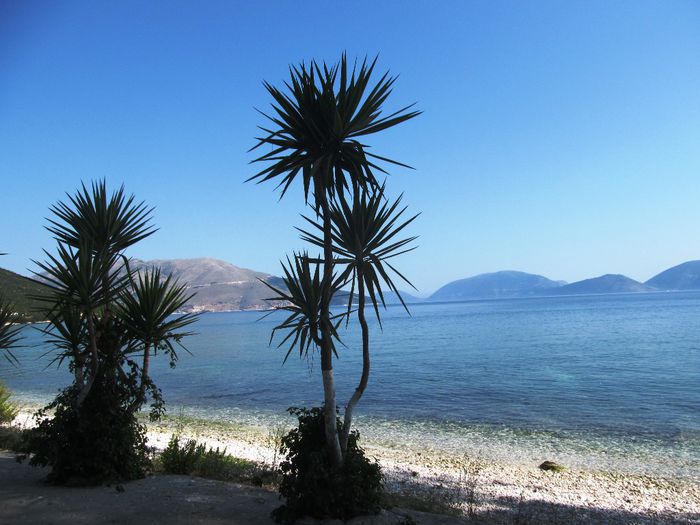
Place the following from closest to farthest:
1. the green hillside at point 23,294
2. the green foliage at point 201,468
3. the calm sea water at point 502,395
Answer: the green hillside at point 23,294 → the green foliage at point 201,468 → the calm sea water at point 502,395

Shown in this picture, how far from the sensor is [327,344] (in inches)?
254

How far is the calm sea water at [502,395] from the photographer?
16.5 m

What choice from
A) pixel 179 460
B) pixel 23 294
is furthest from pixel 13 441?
pixel 23 294

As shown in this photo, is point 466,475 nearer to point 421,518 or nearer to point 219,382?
point 421,518

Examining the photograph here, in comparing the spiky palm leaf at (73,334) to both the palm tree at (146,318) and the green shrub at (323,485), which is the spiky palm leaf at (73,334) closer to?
the palm tree at (146,318)

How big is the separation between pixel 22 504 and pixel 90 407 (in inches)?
57.4

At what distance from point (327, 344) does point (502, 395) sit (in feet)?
74.8

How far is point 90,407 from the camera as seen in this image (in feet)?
24.4

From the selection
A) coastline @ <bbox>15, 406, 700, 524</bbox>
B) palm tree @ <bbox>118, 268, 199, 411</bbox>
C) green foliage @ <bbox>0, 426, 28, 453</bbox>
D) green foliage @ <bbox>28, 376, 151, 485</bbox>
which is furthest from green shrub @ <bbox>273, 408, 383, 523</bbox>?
green foliage @ <bbox>0, 426, 28, 453</bbox>

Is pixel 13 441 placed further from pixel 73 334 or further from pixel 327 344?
pixel 327 344

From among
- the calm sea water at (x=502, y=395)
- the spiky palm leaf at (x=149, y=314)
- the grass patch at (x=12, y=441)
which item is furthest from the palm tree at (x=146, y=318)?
the grass patch at (x=12, y=441)

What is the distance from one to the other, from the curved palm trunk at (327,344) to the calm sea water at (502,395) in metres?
3.52

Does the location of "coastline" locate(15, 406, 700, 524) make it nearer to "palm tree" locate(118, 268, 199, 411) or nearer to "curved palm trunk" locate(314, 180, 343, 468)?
"curved palm trunk" locate(314, 180, 343, 468)

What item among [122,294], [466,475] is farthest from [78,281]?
[466,475]
